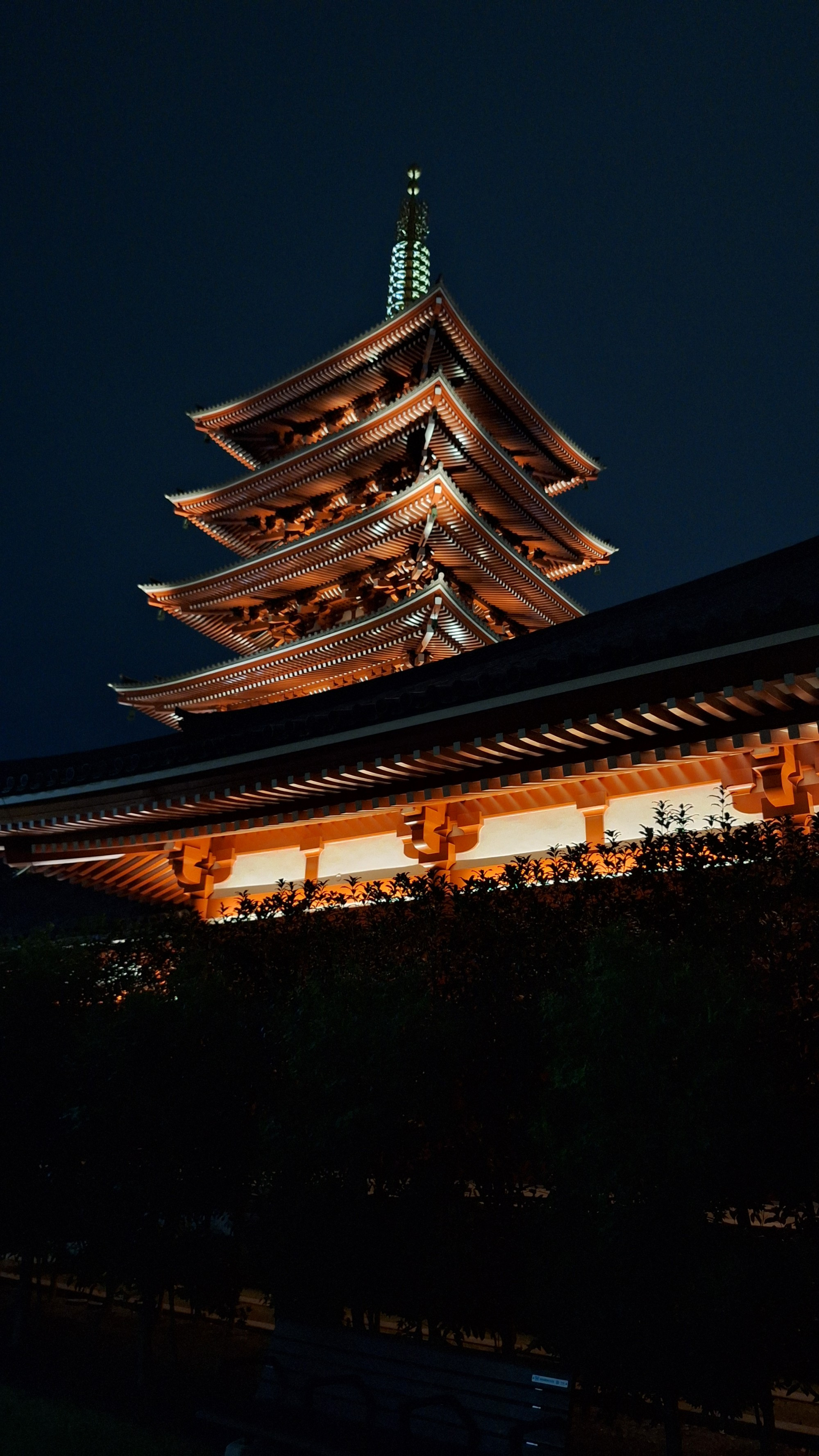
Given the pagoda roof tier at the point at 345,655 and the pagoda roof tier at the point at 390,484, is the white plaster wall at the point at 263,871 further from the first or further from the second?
the pagoda roof tier at the point at 390,484

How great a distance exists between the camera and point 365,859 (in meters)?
9.23

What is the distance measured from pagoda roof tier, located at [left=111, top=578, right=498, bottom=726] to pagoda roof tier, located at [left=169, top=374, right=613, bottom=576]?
12.6 ft

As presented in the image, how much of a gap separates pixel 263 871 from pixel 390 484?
44.9 ft

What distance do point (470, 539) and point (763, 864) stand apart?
49.6 ft

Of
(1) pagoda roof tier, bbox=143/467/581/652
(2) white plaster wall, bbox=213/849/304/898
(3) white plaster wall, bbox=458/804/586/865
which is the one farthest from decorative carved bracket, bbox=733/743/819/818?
(1) pagoda roof tier, bbox=143/467/581/652

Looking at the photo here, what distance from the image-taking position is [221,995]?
589 cm

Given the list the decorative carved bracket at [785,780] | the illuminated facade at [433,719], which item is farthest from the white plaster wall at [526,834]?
the decorative carved bracket at [785,780]

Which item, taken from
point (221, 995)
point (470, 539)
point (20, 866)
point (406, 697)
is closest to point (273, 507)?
point (470, 539)

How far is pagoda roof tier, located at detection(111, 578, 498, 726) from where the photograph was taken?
709 inches

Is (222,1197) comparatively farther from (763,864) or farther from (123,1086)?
(763,864)

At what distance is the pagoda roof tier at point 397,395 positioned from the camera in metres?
20.6

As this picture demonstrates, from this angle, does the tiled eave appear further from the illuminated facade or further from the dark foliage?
the dark foliage

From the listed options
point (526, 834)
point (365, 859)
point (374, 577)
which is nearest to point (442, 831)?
point (526, 834)

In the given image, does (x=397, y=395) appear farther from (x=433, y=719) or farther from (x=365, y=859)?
(x=433, y=719)
